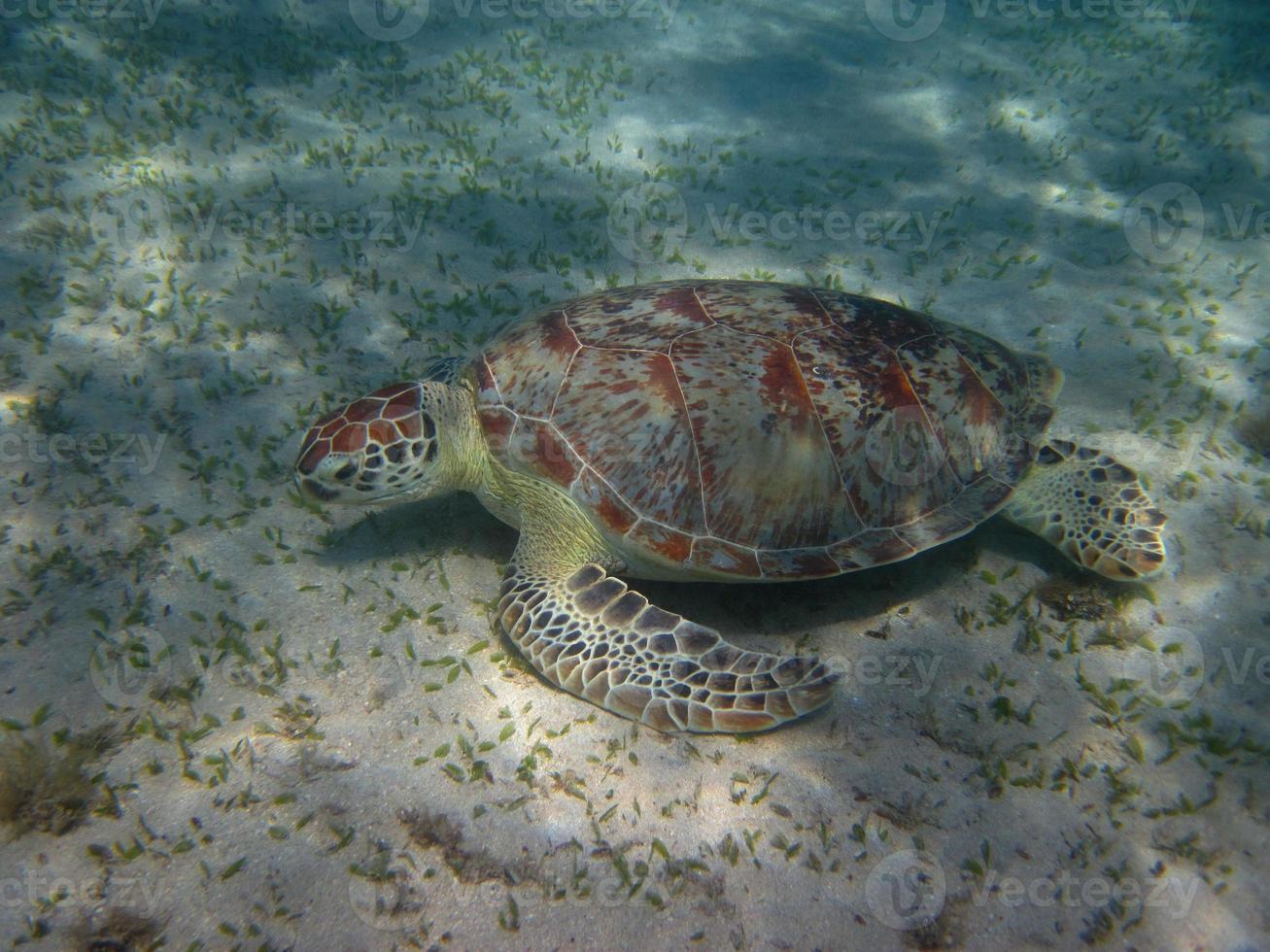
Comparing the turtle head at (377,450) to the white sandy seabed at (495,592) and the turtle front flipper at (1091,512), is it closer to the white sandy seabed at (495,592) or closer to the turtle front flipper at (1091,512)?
the white sandy seabed at (495,592)

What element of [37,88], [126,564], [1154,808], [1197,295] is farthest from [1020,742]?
[37,88]

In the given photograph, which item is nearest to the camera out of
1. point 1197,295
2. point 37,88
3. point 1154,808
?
point 1154,808

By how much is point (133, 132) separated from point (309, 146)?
1663 mm

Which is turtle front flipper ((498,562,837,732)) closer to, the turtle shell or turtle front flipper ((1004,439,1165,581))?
the turtle shell

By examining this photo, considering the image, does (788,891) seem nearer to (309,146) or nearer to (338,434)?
(338,434)

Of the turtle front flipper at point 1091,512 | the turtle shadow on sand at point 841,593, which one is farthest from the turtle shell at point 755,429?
the turtle shadow on sand at point 841,593

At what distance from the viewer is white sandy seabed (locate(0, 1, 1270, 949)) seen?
229 cm

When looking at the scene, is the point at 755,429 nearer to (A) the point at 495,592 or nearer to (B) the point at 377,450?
(A) the point at 495,592

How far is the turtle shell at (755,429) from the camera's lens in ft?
9.69

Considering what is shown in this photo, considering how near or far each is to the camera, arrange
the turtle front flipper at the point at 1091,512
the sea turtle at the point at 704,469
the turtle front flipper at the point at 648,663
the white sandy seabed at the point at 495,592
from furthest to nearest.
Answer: the turtle front flipper at the point at 1091,512 → the sea turtle at the point at 704,469 → the turtle front flipper at the point at 648,663 → the white sandy seabed at the point at 495,592

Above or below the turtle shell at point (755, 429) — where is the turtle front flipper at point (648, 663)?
below

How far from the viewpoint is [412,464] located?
3.17m

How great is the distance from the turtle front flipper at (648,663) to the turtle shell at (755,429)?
0.29 metres

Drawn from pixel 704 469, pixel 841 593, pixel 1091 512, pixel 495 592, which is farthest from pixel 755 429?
pixel 1091 512
